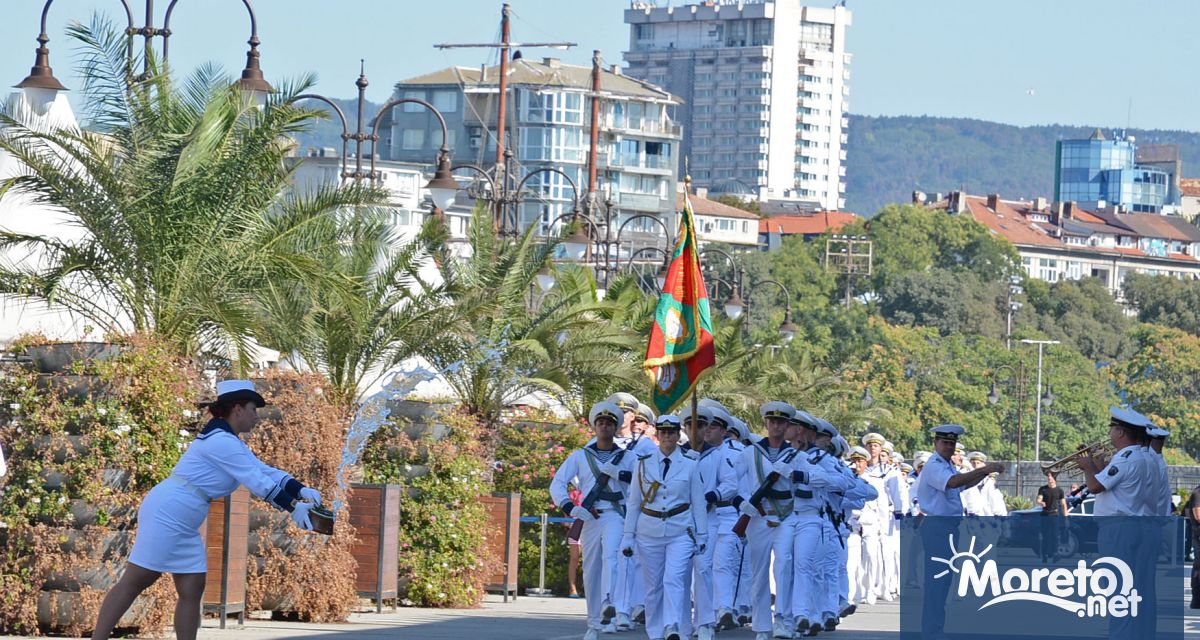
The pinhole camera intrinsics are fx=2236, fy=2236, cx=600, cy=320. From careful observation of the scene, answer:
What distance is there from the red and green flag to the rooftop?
409ft

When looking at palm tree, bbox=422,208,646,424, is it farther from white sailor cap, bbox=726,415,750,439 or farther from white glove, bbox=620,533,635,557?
white glove, bbox=620,533,635,557

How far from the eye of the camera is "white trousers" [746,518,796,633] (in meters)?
19.4

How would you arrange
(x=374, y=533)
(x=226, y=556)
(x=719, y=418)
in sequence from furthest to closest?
(x=374, y=533), (x=719, y=418), (x=226, y=556)

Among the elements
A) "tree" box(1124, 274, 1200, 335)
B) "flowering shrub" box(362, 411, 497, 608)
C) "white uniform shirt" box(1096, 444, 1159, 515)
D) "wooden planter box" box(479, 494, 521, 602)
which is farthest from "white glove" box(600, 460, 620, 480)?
"tree" box(1124, 274, 1200, 335)

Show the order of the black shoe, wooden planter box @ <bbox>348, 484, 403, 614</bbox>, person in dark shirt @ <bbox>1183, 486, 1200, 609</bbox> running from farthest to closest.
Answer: person in dark shirt @ <bbox>1183, 486, 1200, 609</bbox> → wooden planter box @ <bbox>348, 484, 403, 614</bbox> → the black shoe

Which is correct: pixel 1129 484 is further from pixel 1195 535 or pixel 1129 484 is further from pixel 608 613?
pixel 1195 535

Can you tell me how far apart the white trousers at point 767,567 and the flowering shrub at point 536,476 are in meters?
6.19

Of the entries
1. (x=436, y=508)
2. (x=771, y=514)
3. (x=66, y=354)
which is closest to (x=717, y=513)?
(x=771, y=514)

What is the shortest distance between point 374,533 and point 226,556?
287 cm

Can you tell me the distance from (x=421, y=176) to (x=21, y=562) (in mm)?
101842

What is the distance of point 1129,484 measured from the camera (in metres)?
15.9

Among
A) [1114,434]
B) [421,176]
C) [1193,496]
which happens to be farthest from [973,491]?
[421,176]

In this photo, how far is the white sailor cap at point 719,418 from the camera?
20078mm

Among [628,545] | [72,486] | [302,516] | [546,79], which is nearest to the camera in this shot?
[302,516]
